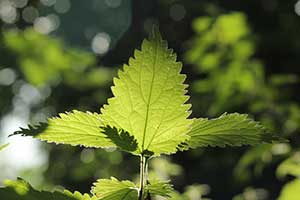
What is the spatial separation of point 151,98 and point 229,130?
0.09 meters

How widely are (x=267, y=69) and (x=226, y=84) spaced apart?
2.07 meters

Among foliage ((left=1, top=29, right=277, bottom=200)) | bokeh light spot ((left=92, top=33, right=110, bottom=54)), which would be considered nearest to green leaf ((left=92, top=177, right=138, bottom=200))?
foliage ((left=1, top=29, right=277, bottom=200))

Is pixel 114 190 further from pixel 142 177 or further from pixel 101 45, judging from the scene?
pixel 101 45

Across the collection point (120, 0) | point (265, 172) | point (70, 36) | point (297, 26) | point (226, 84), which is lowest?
point (226, 84)

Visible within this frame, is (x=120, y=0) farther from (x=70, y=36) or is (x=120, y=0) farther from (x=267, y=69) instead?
(x=267, y=69)

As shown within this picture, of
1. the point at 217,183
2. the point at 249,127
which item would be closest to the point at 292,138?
the point at 249,127

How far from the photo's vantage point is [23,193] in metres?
0.49

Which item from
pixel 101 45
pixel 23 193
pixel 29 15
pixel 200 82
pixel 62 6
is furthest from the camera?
pixel 62 6

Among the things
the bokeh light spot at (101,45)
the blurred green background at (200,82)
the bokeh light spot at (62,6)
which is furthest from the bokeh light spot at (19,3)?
the bokeh light spot at (62,6)

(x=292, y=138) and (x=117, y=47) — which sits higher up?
(x=117, y=47)

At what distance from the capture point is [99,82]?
3.47 meters

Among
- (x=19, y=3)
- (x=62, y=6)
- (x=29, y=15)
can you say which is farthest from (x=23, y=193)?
(x=62, y=6)

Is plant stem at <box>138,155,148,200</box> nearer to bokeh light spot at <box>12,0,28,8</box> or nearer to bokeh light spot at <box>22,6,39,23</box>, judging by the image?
bokeh light spot at <box>22,6,39,23</box>

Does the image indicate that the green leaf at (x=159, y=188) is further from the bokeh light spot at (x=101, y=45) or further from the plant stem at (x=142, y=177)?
the bokeh light spot at (x=101, y=45)
